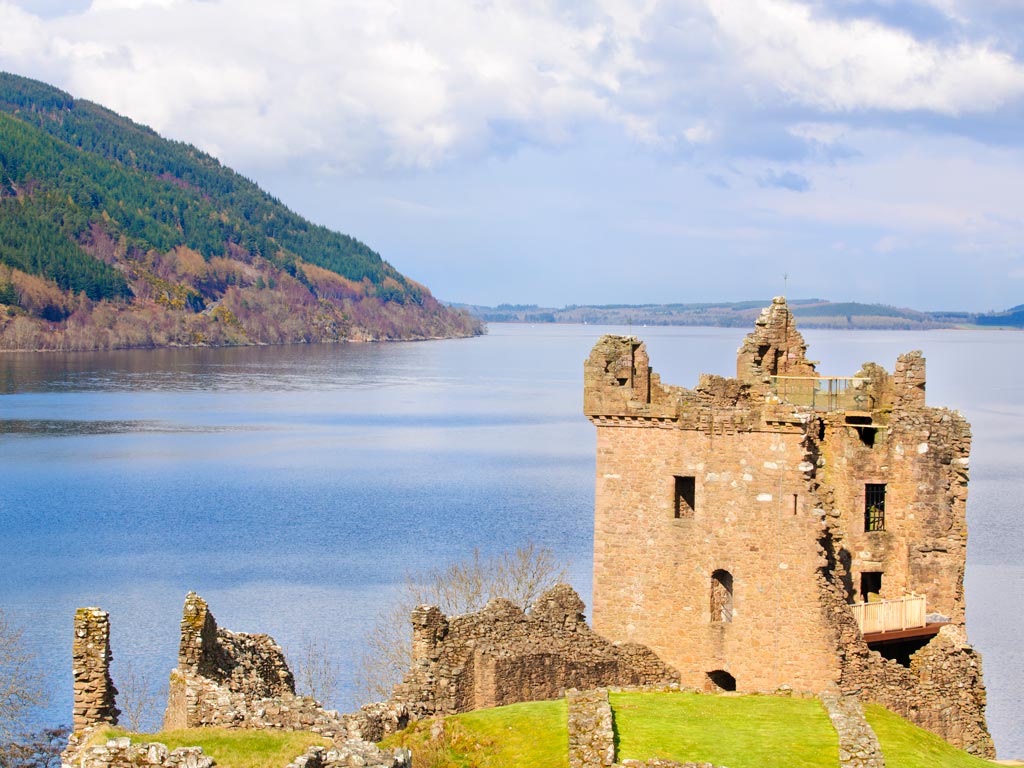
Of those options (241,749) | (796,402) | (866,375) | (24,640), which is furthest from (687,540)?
(24,640)

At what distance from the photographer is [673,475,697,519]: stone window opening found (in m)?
30.9

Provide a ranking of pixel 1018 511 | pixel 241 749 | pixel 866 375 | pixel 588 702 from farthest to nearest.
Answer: pixel 1018 511, pixel 866 375, pixel 588 702, pixel 241 749

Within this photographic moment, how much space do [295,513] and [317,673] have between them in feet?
131

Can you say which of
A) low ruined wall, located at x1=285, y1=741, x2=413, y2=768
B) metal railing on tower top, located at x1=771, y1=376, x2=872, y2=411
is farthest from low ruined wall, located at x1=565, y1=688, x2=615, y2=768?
metal railing on tower top, located at x1=771, y1=376, x2=872, y2=411

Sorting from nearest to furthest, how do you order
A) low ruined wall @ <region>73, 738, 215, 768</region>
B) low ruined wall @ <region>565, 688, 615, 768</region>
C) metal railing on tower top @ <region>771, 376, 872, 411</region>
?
low ruined wall @ <region>73, 738, 215, 768</region> < low ruined wall @ <region>565, 688, 615, 768</region> < metal railing on tower top @ <region>771, 376, 872, 411</region>

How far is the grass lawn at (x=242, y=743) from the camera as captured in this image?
1705cm

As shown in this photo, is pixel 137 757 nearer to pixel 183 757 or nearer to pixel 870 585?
pixel 183 757

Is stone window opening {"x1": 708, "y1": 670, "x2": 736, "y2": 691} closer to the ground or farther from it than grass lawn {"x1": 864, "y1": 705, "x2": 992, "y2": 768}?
closer to the ground

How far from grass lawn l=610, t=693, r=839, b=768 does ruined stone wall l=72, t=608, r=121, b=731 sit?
309 inches

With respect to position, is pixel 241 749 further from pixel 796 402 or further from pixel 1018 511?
pixel 1018 511

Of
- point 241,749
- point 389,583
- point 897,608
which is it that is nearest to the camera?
point 241,749

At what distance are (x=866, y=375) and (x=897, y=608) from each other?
19.1 feet

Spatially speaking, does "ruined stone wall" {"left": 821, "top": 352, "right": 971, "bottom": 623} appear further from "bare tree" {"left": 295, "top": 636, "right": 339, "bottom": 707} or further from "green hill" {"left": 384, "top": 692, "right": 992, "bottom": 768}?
"bare tree" {"left": 295, "top": 636, "right": 339, "bottom": 707}

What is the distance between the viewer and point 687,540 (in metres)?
30.6
